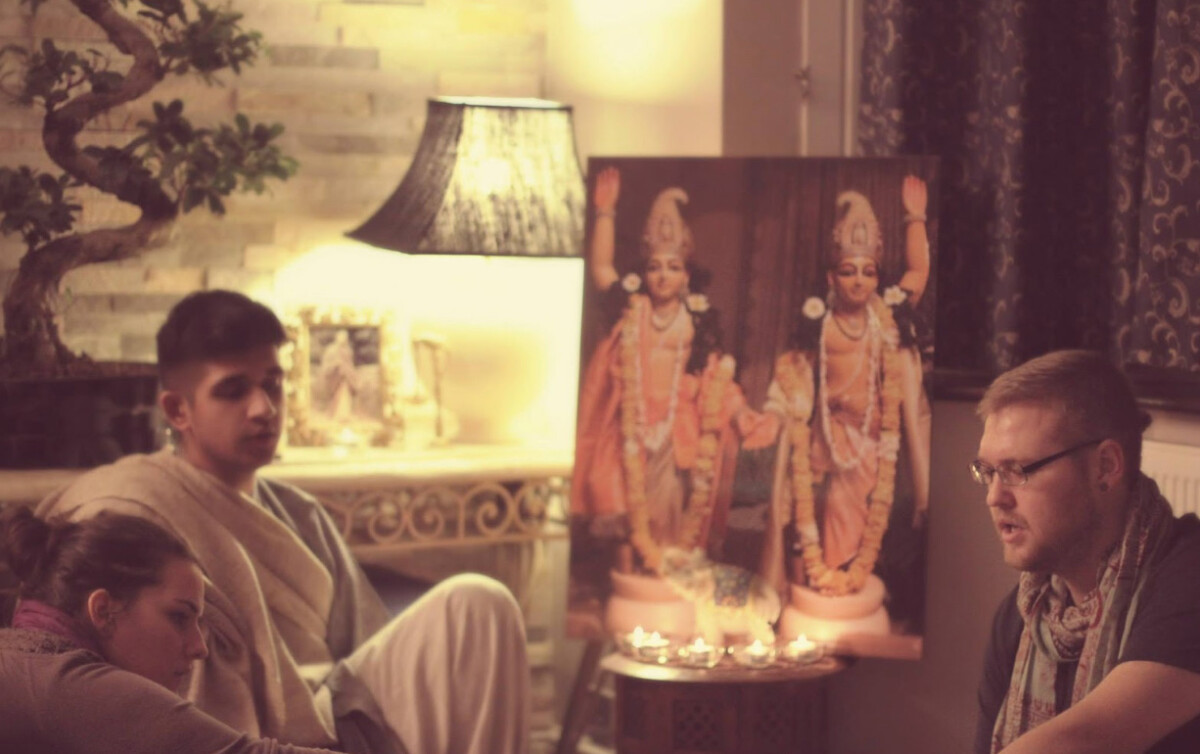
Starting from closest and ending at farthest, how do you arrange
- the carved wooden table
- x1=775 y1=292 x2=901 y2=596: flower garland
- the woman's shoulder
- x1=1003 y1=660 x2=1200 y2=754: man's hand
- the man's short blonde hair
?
the woman's shoulder, x1=1003 y1=660 x2=1200 y2=754: man's hand, the man's short blonde hair, the carved wooden table, x1=775 y1=292 x2=901 y2=596: flower garland

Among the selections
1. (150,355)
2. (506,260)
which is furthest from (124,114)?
(506,260)

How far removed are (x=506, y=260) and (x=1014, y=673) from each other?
1.86 m

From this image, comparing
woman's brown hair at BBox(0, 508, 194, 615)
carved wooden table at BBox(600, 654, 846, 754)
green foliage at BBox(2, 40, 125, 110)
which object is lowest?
carved wooden table at BBox(600, 654, 846, 754)

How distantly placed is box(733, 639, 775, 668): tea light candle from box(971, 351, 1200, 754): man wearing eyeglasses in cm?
80

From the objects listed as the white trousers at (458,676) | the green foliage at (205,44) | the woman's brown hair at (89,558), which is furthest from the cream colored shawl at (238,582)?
the green foliage at (205,44)

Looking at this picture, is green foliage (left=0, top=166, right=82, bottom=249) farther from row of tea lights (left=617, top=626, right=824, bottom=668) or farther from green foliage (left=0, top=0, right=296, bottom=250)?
row of tea lights (left=617, top=626, right=824, bottom=668)

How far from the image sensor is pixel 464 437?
3643mm

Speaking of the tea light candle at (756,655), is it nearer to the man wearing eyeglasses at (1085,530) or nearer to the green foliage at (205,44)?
the man wearing eyeglasses at (1085,530)

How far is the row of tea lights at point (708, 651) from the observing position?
280cm

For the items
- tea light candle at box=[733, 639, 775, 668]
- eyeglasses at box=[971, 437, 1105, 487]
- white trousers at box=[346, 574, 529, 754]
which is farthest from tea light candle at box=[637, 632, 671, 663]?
eyeglasses at box=[971, 437, 1105, 487]

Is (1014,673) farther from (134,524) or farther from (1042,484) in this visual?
(134,524)

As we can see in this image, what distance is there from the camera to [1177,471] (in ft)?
8.91

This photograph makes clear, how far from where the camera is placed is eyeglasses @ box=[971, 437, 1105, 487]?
6.30ft

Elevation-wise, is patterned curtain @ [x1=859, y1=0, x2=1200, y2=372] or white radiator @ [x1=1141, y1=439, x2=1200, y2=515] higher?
patterned curtain @ [x1=859, y1=0, x2=1200, y2=372]
